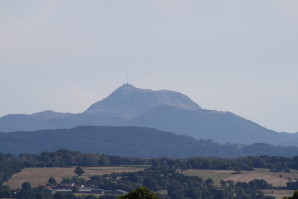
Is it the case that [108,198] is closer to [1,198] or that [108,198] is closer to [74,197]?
[74,197]

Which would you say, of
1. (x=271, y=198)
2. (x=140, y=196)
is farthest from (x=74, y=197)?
(x=140, y=196)

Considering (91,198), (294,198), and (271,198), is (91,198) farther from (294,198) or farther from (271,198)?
(294,198)

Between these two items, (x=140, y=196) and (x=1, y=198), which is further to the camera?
(x=1, y=198)

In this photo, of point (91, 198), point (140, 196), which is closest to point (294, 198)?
point (140, 196)

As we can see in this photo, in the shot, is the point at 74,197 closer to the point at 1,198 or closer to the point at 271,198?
the point at 1,198

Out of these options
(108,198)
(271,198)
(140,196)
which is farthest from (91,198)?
(140,196)

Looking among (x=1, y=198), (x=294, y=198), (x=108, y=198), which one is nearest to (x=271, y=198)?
(x=108, y=198)

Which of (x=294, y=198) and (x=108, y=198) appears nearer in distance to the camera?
(x=294, y=198)
